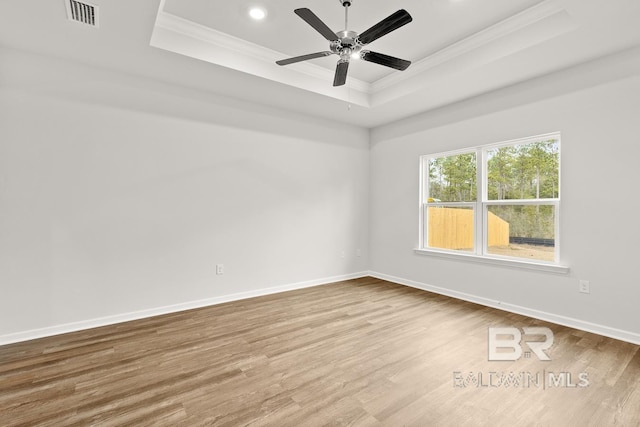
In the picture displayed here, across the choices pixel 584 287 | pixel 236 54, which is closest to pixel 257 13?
pixel 236 54

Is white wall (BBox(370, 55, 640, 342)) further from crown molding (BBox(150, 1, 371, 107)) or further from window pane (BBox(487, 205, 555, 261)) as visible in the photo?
crown molding (BBox(150, 1, 371, 107))

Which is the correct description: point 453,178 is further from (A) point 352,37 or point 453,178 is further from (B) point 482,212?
(A) point 352,37

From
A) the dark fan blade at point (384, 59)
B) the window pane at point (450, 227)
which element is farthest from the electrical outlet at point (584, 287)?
the dark fan blade at point (384, 59)

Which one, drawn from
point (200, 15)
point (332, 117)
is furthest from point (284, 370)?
point (332, 117)

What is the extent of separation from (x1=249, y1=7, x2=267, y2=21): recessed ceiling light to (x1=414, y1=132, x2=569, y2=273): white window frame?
3037mm

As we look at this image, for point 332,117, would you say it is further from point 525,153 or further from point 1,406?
point 1,406

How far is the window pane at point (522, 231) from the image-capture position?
3.44 meters

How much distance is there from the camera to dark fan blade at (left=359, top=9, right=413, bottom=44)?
6.64 ft

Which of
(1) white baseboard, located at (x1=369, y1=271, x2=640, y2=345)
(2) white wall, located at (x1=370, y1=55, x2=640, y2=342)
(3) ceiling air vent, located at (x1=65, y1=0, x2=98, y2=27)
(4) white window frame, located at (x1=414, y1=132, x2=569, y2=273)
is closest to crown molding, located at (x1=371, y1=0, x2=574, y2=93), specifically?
(2) white wall, located at (x1=370, y1=55, x2=640, y2=342)

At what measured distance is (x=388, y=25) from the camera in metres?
2.13

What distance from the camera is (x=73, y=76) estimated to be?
10.1 feet

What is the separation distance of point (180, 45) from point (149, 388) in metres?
3.02

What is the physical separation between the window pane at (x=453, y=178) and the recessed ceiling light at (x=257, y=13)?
316 centimetres

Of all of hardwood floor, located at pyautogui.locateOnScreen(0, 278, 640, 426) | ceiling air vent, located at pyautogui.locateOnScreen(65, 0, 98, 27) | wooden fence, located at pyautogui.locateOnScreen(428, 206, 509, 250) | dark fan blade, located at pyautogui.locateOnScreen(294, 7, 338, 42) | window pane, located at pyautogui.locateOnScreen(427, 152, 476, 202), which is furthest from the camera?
window pane, located at pyautogui.locateOnScreen(427, 152, 476, 202)
